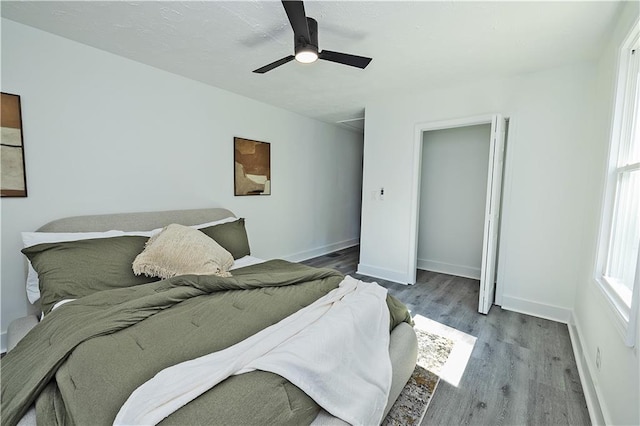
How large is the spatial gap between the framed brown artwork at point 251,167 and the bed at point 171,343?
154 centimetres

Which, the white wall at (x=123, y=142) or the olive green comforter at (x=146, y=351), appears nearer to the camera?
the olive green comforter at (x=146, y=351)

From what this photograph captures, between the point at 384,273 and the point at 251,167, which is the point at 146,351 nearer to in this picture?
the point at 251,167

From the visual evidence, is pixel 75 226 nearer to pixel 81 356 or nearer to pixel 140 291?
pixel 140 291

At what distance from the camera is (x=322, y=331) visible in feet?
4.21

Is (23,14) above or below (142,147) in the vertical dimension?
above

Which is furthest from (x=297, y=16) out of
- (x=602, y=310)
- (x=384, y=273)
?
(x=384, y=273)

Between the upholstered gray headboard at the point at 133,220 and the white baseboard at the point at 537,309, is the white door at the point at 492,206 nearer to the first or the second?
the white baseboard at the point at 537,309

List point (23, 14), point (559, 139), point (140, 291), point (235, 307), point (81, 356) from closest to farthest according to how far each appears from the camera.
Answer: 1. point (81, 356)
2. point (235, 307)
3. point (140, 291)
4. point (23, 14)
5. point (559, 139)

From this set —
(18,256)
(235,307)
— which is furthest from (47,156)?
(235,307)

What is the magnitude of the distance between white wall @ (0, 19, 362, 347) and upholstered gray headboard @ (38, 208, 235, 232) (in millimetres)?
117

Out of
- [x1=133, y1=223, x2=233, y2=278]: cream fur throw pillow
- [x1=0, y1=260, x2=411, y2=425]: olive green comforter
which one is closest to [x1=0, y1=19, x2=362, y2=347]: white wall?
[x1=133, y1=223, x2=233, y2=278]: cream fur throw pillow

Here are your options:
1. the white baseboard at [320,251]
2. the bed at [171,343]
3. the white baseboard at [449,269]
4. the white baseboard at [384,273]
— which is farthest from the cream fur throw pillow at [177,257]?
the white baseboard at [449,269]

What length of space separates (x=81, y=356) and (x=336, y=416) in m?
1.08

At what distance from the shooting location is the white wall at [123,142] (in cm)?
205
